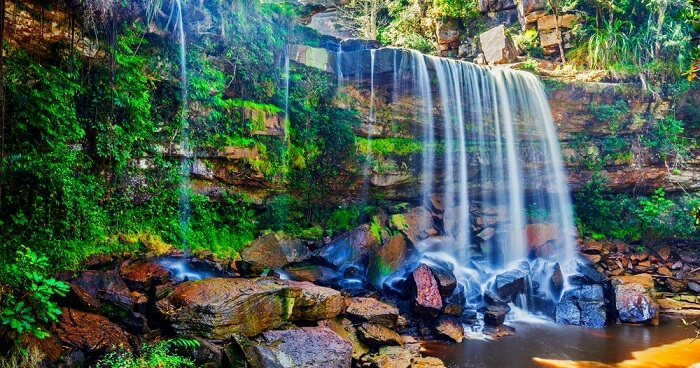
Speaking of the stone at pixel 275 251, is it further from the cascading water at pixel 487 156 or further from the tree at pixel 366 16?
the tree at pixel 366 16

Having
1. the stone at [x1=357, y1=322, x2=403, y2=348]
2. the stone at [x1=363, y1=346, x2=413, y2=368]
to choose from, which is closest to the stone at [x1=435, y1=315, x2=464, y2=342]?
the stone at [x1=357, y1=322, x2=403, y2=348]

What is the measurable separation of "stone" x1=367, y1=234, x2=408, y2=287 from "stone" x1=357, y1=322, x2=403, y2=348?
2.49 m

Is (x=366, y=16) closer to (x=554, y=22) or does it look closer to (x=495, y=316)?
(x=554, y=22)

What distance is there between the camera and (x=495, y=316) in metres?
8.41

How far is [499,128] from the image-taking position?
1238 centimetres

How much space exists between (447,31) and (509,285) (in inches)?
467

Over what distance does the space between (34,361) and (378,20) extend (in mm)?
19432

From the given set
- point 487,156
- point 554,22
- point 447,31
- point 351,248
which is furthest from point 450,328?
point 447,31

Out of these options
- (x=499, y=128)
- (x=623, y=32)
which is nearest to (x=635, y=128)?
(x=623, y=32)

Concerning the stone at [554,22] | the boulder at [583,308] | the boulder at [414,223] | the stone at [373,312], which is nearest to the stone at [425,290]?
the stone at [373,312]

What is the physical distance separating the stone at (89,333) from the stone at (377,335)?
11.5 ft

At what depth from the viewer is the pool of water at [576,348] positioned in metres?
6.80

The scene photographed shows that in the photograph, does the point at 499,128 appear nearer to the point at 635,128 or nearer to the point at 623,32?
the point at 635,128

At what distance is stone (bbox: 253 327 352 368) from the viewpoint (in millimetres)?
5480
